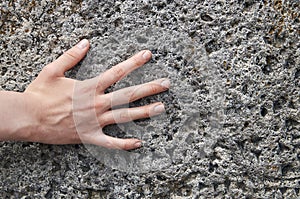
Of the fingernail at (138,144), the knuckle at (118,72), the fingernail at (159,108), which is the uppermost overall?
the knuckle at (118,72)

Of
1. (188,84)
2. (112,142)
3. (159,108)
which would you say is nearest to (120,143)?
(112,142)

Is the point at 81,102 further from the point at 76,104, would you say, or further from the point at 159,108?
the point at 159,108

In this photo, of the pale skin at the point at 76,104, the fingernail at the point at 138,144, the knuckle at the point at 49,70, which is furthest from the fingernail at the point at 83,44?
the fingernail at the point at 138,144

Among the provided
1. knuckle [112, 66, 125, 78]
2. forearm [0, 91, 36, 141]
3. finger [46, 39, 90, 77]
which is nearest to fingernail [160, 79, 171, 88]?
knuckle [112, 66, 125, 78]

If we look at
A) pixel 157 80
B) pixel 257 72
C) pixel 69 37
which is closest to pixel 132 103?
pixel 157 80

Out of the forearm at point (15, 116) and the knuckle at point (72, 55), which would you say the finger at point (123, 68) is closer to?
the knuckle at point (72, 55)
